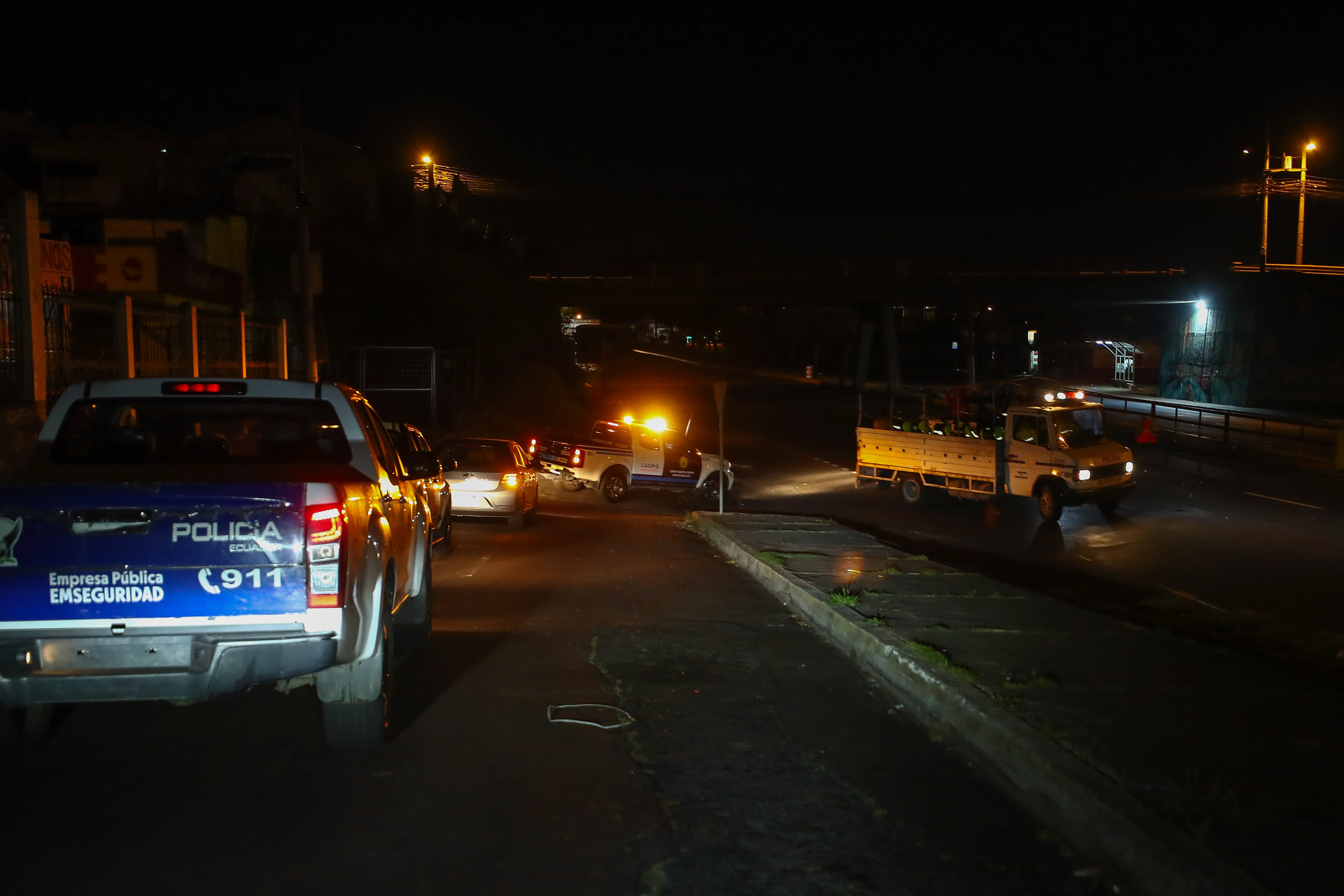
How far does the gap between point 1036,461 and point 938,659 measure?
13785 mm

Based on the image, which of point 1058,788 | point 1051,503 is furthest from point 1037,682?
point 1051,503

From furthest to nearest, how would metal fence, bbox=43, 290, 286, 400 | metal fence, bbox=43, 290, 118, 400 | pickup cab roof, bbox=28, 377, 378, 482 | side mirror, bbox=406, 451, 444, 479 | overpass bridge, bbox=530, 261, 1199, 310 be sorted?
overpass bridge, bbox=530, 261, 1199, 310 → metal fence, bbox=43, 290, 286, 400 → metal fence, bbox=43, 290, 118, 400 → side mirror, bbox=406, 451, 444, 479 → pickup cab roof, bbox=28, 377, 378, 482

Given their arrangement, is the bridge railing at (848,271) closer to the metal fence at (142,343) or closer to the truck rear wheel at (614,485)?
the truck rear wheel at (614,485)

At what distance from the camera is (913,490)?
23531 mm

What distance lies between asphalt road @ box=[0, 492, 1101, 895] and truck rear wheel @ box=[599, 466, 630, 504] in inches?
651

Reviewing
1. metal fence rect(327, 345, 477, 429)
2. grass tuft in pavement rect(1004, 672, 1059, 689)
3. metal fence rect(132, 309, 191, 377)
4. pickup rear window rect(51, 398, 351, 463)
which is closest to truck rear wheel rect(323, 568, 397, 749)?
pickup rear window rect(51, 398, 351, 463)

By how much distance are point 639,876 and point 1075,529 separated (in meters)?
16.8

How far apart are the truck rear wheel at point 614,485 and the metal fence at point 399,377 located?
26.3 feet

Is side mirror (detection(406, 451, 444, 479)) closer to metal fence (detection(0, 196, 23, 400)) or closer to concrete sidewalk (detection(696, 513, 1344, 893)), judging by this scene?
concrete sidewalk (detection(696, 513, 1344, 893))

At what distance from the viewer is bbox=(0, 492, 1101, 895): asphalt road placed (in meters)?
4.49

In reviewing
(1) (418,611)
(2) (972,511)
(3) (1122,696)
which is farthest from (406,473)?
(2) (972,511)

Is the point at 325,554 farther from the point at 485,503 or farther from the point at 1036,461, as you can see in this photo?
the point at 1036,461

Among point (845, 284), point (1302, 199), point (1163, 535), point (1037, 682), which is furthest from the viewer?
point (845, 284)

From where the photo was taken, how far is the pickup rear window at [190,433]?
634 centimetres
